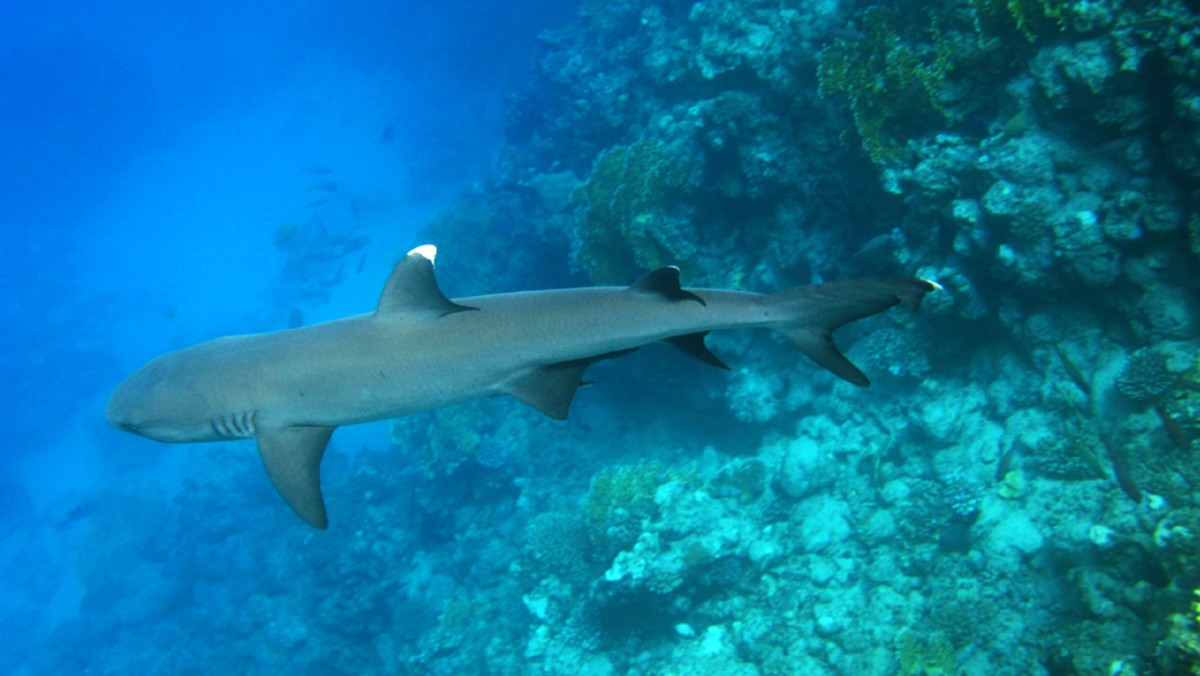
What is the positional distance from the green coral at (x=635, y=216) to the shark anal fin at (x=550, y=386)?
6.48 meters

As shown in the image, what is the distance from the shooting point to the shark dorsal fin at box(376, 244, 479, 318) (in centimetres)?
306

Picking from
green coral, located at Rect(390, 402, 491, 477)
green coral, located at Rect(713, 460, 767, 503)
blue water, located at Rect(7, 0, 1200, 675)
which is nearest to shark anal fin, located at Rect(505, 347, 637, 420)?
blue water, located at Rect(7, 0, 1200, 675)

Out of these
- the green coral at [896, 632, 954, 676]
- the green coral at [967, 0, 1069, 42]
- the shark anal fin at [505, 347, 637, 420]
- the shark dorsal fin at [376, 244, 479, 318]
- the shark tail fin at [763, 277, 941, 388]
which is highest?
the green coral at [967, 0, 1069, 42]

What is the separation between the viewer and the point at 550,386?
10.6 feet

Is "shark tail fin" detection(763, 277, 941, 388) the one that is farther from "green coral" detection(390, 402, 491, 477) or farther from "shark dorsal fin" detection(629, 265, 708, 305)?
"green coral" detection(390, 402, 491, 477)

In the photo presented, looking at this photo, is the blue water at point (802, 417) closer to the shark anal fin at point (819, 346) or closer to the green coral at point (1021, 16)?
the green coral at point (1021, 16)

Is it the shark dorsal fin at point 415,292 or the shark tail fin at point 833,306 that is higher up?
the shark dorsal fin at point 415,292

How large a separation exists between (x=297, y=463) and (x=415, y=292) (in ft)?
4.53

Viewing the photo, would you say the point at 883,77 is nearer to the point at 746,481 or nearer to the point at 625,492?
the point at 746,481

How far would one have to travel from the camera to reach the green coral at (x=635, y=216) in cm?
955

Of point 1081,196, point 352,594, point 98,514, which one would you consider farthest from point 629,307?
point 98,514

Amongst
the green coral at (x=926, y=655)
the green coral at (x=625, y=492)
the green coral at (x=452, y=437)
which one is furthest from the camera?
the green coral at (x=452, y=437)

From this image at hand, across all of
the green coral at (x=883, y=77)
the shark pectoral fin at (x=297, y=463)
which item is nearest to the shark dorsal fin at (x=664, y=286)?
the shark pectoral fin at (x=297, y=463)

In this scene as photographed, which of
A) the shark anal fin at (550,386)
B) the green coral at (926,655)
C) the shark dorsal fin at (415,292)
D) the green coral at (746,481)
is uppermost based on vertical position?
the shark dorsal fin at (415,292)
